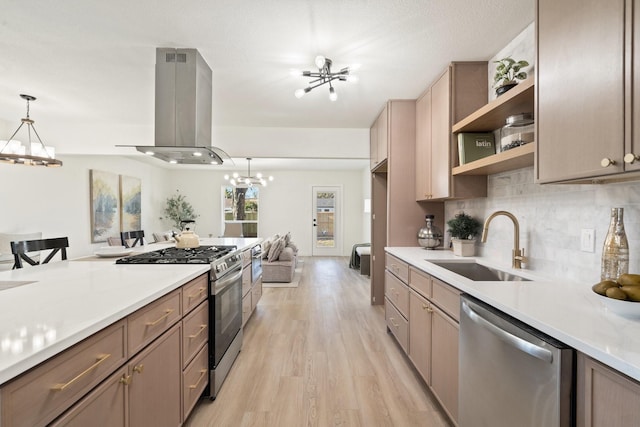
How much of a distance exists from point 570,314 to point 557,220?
2.76 feet

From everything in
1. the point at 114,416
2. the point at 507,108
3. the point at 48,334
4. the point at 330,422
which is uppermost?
the point at 507,108

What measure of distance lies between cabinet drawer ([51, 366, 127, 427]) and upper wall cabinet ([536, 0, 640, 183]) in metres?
1.89

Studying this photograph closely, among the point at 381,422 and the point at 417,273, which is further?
the point at 417,273

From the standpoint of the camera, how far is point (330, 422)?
5.80 feet

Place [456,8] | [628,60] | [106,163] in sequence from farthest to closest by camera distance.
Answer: [106,163] < [456,8] < [628,60]

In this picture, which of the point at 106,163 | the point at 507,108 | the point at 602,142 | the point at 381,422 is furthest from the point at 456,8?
the point at 106,163

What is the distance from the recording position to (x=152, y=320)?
128 centimetres

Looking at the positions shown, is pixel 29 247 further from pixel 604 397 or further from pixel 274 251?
pixel 274 251

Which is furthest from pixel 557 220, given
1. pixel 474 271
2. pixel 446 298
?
pixel 446 298

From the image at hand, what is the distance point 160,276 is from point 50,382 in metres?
0.79

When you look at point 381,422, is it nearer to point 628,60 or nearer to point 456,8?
point 628,60

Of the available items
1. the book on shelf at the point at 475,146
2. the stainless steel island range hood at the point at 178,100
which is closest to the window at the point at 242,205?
the stainless steel island range hood at the point at 178,100

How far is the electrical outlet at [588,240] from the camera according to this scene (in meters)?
1.43

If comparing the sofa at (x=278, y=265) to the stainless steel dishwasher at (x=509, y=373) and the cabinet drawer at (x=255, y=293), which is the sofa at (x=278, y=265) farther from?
the stainless steel dishwasher at (x=509, y=373)
